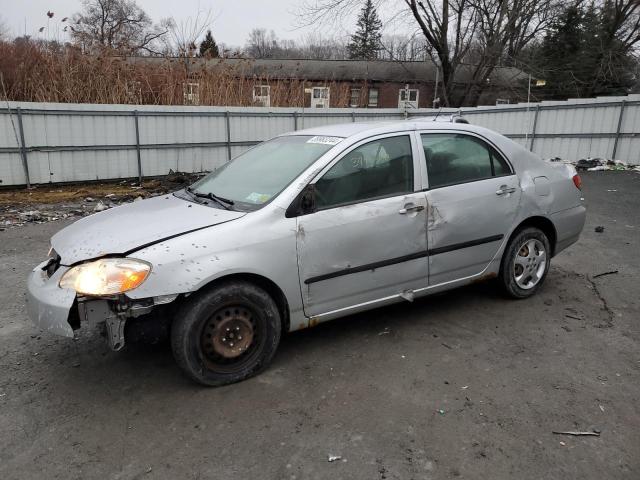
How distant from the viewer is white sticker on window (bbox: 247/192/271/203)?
3.28 m

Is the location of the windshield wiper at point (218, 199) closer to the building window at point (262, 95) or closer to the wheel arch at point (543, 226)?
the wheel arch at point (543, 226)

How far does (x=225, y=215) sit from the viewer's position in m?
3.16

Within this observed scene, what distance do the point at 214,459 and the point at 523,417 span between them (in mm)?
1727

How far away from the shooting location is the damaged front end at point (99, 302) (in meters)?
2.73

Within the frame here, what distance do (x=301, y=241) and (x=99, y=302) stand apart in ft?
4.15

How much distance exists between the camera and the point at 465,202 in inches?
154

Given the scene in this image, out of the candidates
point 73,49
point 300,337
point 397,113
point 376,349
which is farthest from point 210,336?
point 397,113

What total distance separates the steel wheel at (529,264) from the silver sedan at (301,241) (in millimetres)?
15

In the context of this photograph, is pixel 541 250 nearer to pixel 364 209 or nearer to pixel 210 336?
pixel 364 209

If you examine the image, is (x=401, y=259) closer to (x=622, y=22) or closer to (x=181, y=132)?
(x=181, y=132)

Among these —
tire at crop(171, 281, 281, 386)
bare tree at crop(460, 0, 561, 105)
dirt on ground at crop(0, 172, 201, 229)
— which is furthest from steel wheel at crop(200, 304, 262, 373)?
bare tree at crop(460, 0, 561, 105)

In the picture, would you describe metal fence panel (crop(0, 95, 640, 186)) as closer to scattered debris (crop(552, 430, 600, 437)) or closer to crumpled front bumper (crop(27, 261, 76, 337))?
crumpled front bumper (crop(27, 261, 76, 337))

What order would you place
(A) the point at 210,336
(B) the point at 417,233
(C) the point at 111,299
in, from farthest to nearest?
1. (B) the point at 417,233
2. (A) the point at 210,336
3. (C) the point at 111,299

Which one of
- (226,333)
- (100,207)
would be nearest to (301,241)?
(226,333)
